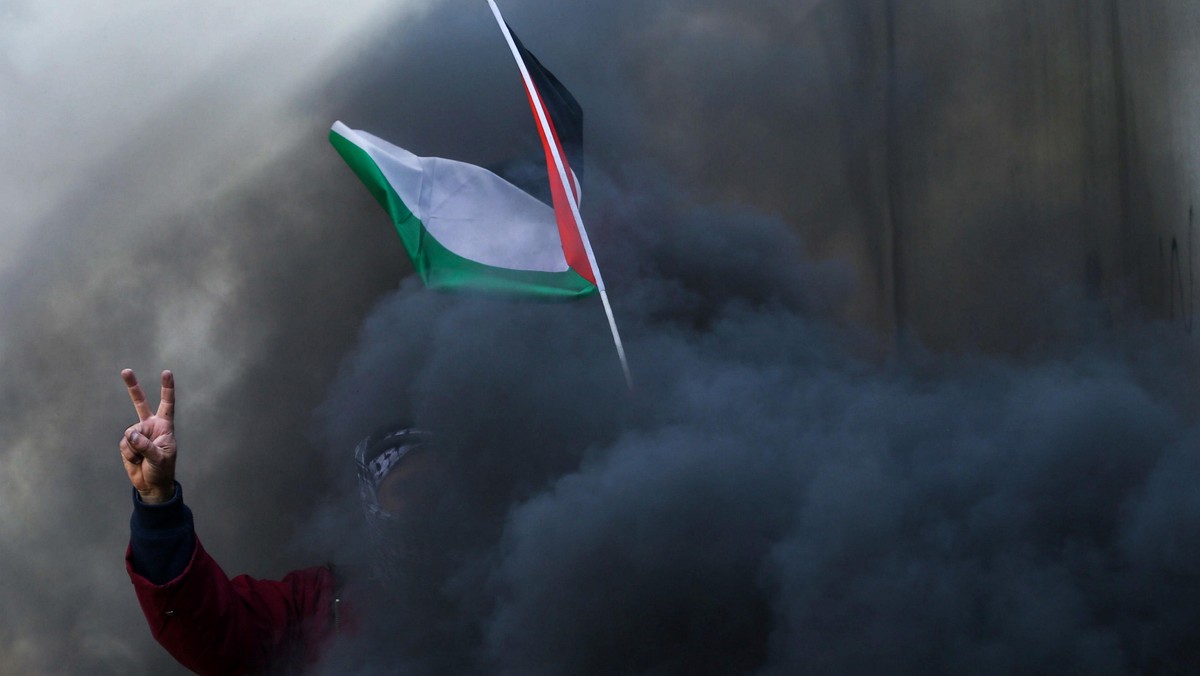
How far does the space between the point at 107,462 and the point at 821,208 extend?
2.45 m

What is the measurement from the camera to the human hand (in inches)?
94.7

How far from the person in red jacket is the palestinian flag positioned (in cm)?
56

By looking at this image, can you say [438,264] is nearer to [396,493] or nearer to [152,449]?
[396,493]

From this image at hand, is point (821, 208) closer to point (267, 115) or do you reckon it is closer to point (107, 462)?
point (267, 115)

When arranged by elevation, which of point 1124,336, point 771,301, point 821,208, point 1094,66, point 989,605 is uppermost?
point 1094,66

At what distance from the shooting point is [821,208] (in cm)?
330

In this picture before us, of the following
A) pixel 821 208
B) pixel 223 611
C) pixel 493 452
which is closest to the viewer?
pixel 223 611

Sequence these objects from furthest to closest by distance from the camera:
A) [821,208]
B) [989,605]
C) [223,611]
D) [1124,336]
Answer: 1. [821,208]
2. [1124,336]
3. [223,611]
4. [989,605]

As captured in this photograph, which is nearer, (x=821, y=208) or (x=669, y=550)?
(x=669, y=550)

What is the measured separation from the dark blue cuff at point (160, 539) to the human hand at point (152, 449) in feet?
0.08

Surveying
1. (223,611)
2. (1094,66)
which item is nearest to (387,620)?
(223,611)

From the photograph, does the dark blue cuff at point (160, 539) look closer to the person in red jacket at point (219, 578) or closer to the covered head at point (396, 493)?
the person in red jacket at point (219, 578)

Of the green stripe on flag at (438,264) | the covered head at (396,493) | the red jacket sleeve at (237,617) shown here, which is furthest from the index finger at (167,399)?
the green stripe on flag at (438,264)

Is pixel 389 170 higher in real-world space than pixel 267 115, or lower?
lower
